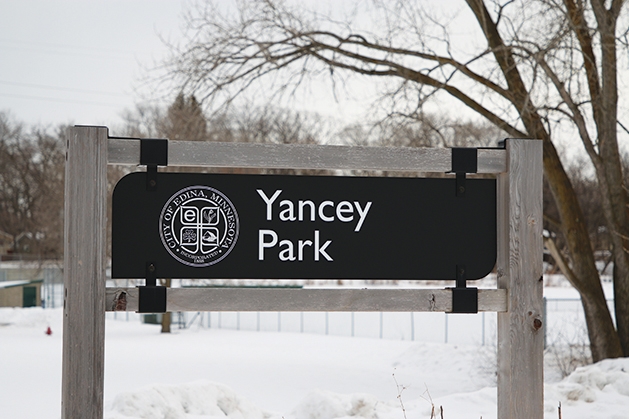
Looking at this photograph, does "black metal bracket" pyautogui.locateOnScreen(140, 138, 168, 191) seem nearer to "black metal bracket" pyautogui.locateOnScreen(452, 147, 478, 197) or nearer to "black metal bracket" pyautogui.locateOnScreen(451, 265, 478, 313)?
"black metal bracket" pyautogui.locateOnScreen(452, 147, 478, 197)

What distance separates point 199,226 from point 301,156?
595mm

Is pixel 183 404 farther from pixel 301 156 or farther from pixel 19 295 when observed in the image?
pixel 19 295

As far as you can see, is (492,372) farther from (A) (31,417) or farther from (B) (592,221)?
(B) (592,221)

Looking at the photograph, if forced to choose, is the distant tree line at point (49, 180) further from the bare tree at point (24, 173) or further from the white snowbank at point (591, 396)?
the white snowbank at point (591, 396)

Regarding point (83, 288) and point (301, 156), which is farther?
point (301, 156)

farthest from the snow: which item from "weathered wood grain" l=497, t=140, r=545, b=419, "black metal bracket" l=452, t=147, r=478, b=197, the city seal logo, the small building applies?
the small building

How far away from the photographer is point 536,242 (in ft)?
11.5

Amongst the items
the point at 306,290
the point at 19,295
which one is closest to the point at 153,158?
the point at 306,290

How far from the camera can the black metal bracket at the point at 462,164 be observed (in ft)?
11.6

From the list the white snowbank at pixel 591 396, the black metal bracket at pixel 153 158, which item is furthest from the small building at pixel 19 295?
the black metal bracket at pixel 153 158

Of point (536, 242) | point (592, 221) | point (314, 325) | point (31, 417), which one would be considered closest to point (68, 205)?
point (536, 242)

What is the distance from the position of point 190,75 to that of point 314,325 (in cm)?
1681

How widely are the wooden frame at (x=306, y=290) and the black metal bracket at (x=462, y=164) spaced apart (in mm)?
36

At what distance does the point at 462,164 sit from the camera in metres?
3.53
